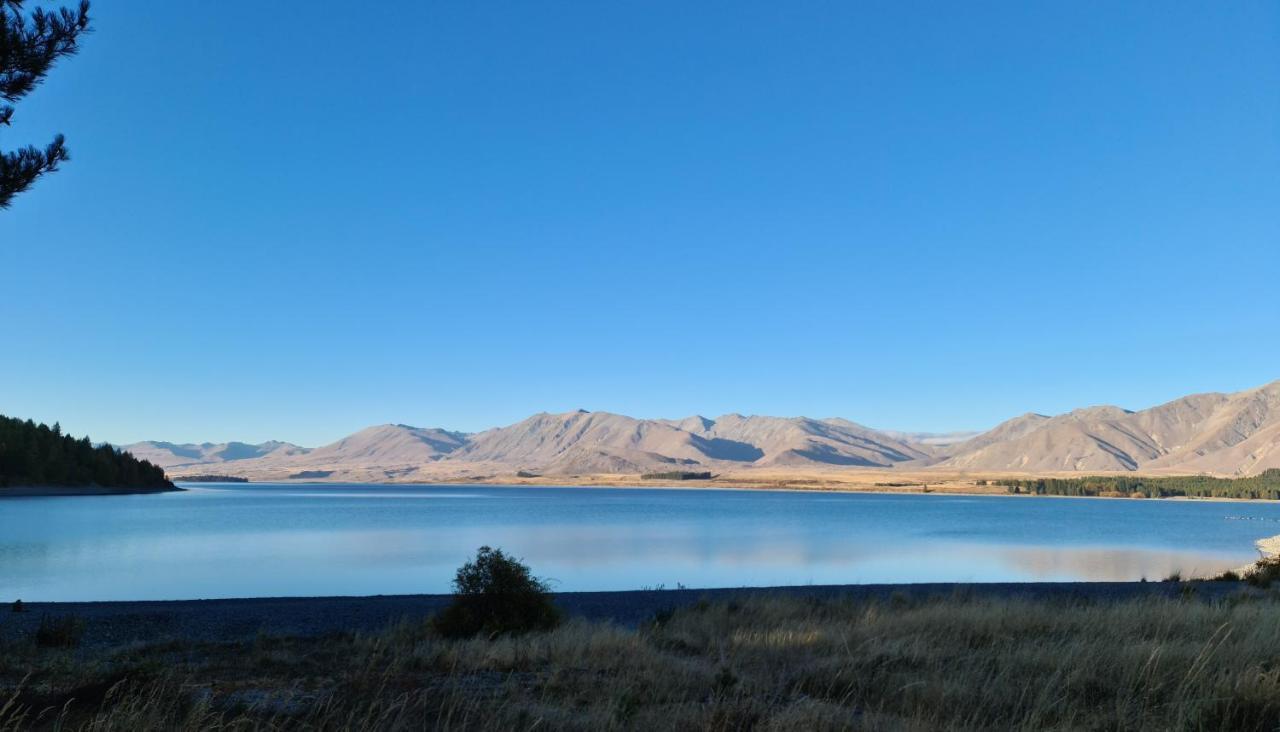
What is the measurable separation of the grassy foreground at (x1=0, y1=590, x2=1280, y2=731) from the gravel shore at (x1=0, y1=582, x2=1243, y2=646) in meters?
3.25

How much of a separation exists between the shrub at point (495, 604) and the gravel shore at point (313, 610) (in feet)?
4.32

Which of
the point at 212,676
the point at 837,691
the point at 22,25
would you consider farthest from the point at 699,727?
the point at 22,25

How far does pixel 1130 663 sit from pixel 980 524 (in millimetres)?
69790

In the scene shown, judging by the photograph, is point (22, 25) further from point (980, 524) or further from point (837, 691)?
point (980, 524)

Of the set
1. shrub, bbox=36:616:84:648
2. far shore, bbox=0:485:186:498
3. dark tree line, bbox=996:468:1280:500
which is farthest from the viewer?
dark tree line, bbox=996:468:1280:500

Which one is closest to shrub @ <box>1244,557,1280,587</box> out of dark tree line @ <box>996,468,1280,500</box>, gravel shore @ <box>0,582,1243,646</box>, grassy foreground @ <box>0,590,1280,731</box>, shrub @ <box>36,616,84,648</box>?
gravel shore @ <box>0,582,1243,646</box>

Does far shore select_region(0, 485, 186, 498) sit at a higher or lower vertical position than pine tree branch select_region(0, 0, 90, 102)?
lower

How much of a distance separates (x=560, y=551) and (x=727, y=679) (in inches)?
1372

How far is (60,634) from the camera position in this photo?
13070 mm

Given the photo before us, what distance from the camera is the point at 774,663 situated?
8.88m

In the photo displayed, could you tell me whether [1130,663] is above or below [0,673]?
above

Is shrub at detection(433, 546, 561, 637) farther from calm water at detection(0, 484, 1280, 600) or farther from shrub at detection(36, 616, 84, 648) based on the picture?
calm water at detection(0, 484, 1280, 600)

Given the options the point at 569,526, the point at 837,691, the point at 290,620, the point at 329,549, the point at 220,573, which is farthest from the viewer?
the point at 569,526

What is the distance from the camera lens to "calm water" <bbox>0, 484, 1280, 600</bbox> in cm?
3023
